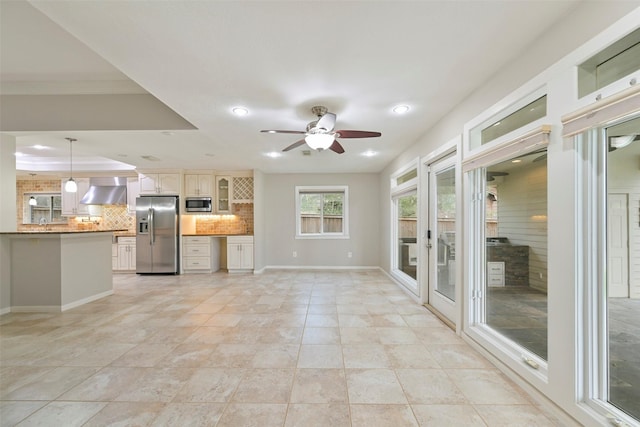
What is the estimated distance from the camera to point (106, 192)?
6.44m

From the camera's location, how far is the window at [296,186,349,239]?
6.88m

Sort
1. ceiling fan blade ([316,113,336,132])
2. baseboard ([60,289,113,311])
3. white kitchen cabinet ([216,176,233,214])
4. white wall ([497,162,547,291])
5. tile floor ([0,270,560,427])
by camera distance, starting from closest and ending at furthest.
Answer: tile floor ([0,270,560,427]) → white wall ([497,162,547,291]) → ceiling fan blade ([316,113,336,132]) → baseboard ([60,289,113,311]) → white kitchen cabinet ([216,176,233,214])

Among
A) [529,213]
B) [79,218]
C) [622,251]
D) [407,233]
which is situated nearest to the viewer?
[622,251]

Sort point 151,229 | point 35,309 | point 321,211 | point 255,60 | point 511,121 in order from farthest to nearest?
point 321,211
point 151,229
point 35,309
point 511,121
point 255,60

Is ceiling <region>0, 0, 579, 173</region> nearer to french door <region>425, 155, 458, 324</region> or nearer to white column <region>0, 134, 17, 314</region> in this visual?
white column <region>0, 134, 17, 314</region>

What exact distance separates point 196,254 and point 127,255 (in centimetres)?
170

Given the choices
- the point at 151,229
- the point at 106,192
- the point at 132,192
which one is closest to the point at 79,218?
the point at 106,192

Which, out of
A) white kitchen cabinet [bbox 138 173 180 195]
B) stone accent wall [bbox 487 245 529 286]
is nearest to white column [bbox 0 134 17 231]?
white kitchen cabinet [bbox 138 173 180 195]

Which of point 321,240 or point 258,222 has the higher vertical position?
point 258,222

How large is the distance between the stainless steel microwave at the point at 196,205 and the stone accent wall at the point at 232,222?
549 mm

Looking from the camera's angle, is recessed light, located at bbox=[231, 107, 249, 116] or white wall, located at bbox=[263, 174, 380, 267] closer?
recessed light, located at bbox=[231, 107, 249, 116]

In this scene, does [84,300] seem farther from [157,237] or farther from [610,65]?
[610,65]

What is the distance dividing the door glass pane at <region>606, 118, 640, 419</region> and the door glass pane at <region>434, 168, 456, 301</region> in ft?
5.35

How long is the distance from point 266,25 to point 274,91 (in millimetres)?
839
